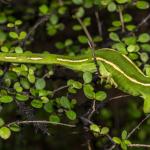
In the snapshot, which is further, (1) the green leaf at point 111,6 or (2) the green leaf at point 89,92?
(1) the green leaf at point 111,6

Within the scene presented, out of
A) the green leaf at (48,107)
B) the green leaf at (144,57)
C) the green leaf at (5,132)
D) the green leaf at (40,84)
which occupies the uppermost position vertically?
the green leaf at (144,57)


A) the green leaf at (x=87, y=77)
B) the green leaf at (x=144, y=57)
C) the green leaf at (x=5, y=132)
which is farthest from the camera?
the green leaf at (x=144, y=57)

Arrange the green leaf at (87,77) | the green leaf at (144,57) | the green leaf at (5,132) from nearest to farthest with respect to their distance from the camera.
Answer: the green leaf at (5,132), the green leaf at (87,77), the green leaf at (144,57)

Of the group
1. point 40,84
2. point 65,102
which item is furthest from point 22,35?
point 65,102

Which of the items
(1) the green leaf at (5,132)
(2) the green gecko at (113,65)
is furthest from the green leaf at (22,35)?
(1) the green leaf at (5,132)

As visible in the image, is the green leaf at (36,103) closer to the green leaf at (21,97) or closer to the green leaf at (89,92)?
the green leaf at (21,97)

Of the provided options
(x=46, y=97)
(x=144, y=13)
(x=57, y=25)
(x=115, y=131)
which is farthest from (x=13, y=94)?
(x=144, y=13)

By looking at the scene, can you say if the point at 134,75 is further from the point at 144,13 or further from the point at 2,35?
the point at 144,13

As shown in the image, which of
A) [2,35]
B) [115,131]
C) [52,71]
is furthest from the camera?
[115,131]

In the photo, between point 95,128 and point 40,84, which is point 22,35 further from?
point 95,128
